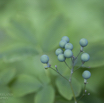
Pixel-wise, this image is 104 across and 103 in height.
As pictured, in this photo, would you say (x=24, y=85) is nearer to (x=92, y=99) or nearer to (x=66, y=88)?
(x=66, y=88)

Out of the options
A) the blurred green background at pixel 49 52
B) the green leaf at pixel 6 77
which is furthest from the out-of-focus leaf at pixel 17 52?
the green leaf at pixel 6 77

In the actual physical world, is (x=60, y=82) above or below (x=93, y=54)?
below

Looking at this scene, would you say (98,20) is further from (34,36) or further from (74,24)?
(34,36)

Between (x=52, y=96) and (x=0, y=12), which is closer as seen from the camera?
(x=52, y=96)

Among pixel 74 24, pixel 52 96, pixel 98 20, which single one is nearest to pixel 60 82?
pixel 52 96

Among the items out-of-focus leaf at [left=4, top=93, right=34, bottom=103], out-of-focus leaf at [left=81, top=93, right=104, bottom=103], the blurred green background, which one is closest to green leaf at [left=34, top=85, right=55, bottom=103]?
the blurred green background

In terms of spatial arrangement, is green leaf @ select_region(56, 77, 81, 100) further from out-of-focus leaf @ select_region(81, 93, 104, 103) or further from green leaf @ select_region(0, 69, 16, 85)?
green leaf @ select_region(0, 69, 16, 85)
